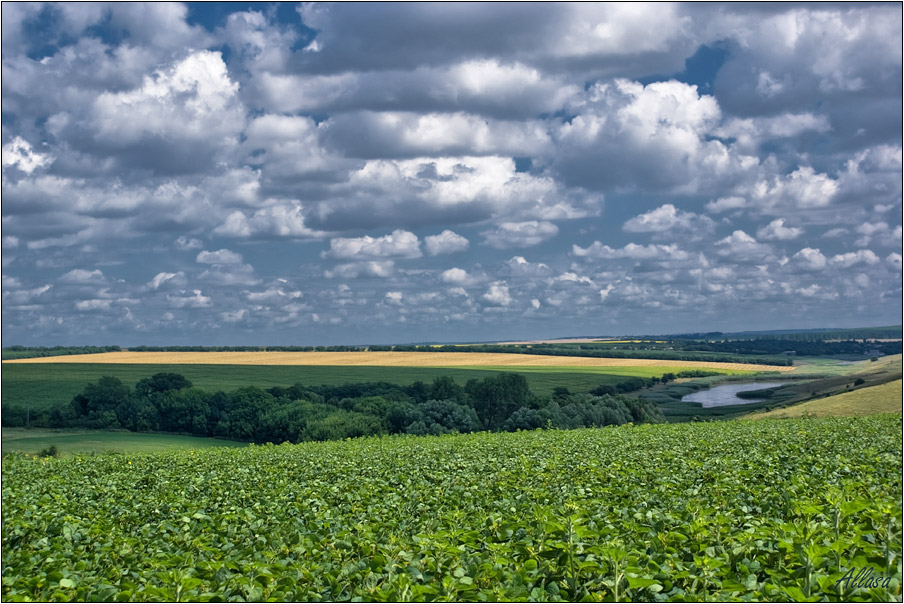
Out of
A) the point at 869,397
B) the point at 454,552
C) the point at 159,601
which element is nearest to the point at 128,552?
the point at 159,601

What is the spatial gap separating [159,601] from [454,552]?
2.85 meters

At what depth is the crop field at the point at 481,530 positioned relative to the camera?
648 cm

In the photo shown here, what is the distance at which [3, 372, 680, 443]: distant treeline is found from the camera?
7600cm

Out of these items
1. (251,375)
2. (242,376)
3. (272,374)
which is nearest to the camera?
(242,376)

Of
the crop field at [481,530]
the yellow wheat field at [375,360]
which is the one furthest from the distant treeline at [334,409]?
the crop field at [481,530]

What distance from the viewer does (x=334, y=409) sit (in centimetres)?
8862

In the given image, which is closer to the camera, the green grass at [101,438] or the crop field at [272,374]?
the green grass at [101,438]

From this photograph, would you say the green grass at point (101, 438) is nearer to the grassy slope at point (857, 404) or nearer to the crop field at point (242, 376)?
the crop field at point (242, 376)

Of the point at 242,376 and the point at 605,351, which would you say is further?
the point at 605,351

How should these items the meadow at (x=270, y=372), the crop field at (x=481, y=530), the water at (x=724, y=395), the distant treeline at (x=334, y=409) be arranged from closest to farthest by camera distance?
the crop field at (x=481, y=530)
the distant treeline at (x=334, y=409)
the water at (x=724, y=395)
the meadow at (x=270, y=372)

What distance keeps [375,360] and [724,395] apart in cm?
5975

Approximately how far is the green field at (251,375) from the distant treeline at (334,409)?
2.29 meters

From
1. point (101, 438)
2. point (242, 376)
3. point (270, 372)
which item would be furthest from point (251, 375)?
point (101, 438)

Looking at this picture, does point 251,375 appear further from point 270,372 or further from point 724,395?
point 724,395
